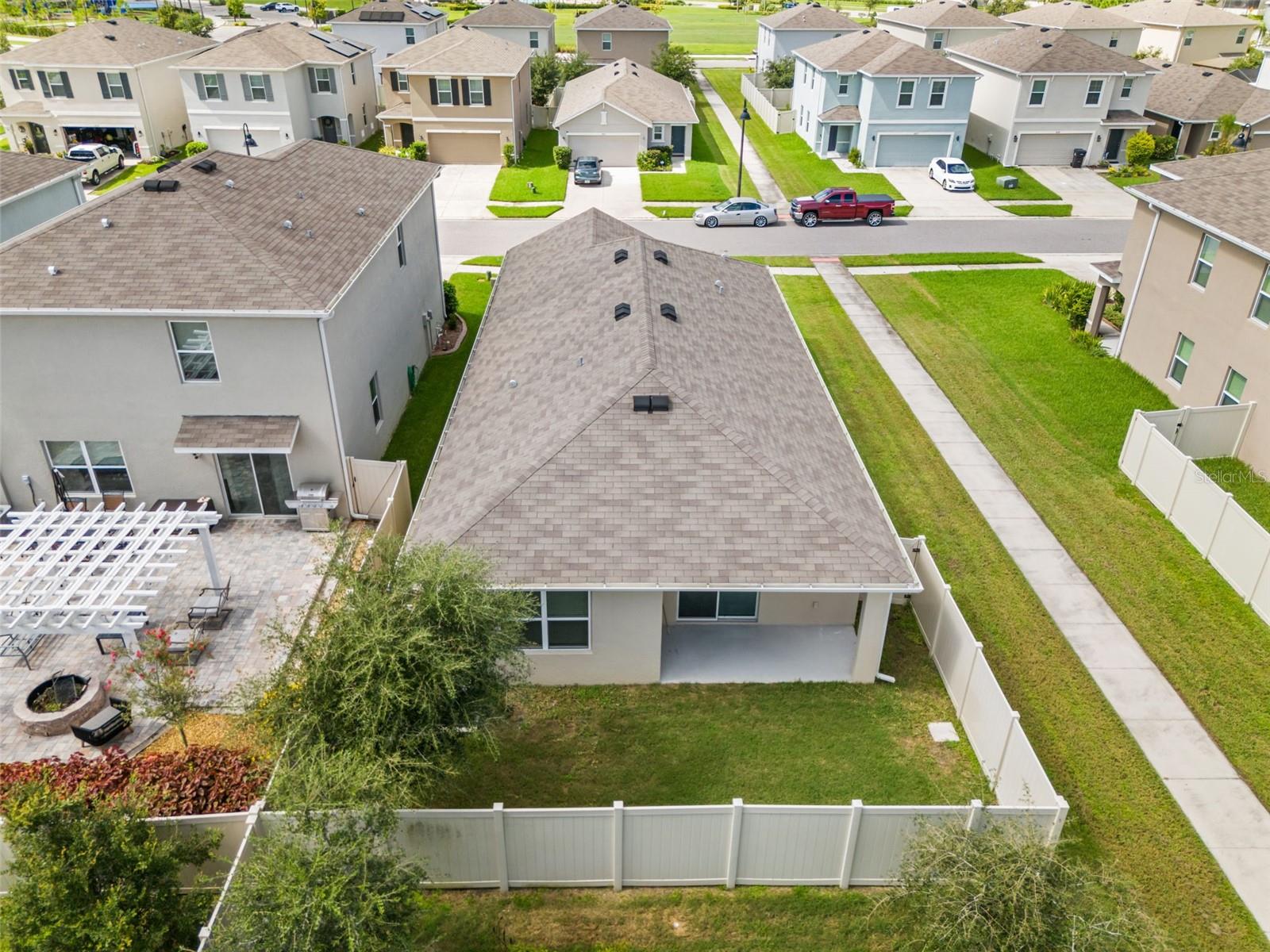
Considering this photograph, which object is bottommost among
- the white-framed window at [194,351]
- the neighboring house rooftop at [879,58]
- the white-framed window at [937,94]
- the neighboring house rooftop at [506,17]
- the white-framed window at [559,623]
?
the white-framed window at [559,623]

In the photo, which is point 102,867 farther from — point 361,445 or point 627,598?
point 361,445

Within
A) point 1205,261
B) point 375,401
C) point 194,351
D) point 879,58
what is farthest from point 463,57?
point 1205,261

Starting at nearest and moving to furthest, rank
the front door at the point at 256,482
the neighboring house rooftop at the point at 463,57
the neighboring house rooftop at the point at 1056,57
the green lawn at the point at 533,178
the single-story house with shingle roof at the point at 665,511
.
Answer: the single-story house with shingle roof at the point at 665,511 < the front door at the point at 256,482 < the green lawn at the point at 533,178 < the neighboring house rooftop at the point at 1056,57 < the neighboring house rooftop at the point at 463,57

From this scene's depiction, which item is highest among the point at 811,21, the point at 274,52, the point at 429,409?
the point at 811,21

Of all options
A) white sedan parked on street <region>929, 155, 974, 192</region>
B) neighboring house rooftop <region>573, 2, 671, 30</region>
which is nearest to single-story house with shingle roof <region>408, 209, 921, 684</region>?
white sedan parked on street <region>929, 155, 974, 192</region>

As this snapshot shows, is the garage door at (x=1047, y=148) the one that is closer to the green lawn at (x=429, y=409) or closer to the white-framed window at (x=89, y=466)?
the green lawn at (x=429, y=409)

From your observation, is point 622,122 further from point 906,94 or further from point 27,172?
point 27,172

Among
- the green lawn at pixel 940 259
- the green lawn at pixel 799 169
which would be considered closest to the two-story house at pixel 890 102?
the green lawn at pixel 799 169
